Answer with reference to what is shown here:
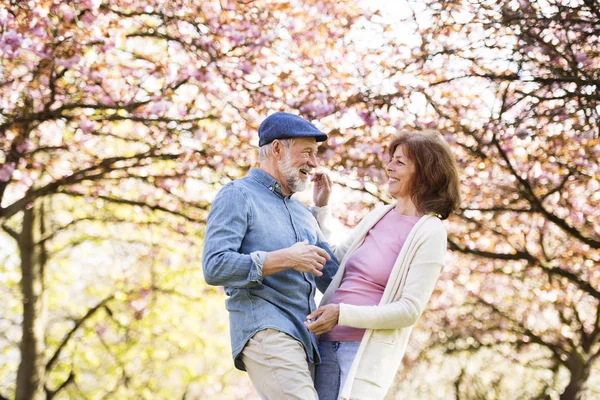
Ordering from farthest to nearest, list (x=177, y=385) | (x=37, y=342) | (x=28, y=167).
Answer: (x=177, y=385), (x=37, y=342), (x=28, y=167)

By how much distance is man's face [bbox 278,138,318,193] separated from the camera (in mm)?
3014

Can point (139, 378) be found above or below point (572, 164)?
below

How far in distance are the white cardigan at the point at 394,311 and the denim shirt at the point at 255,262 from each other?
19cm

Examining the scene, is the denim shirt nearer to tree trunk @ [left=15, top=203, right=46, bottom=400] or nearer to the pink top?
the pink top

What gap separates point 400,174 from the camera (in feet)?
10.0

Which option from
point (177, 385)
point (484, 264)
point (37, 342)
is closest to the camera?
point (37, 342)

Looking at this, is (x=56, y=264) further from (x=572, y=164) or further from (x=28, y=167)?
(x=572, y=164)

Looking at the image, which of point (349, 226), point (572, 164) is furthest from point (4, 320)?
point (572, 164)

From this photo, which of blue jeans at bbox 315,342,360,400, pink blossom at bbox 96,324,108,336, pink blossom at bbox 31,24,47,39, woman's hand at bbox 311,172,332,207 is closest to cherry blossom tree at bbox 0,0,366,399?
pink blossom at bbox 31,24,47,39

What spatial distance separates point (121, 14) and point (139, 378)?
21.7 ft

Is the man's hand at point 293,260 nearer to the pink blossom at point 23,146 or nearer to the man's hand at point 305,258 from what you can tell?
the man's hand at point 305,258

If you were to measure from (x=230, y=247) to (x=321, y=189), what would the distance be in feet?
2.50

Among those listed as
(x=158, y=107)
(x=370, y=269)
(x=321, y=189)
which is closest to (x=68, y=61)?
(x=158, y=107)

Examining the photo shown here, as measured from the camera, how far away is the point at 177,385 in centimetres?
1244
